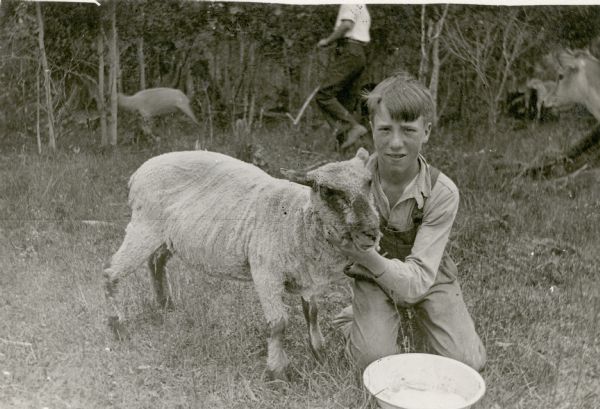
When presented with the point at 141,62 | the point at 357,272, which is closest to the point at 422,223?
the point at 357,272

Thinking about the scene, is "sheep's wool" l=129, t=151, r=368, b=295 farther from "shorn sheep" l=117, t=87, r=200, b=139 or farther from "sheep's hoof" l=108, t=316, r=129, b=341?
"shorn sheep" l=117, t=87, r=200, b=139

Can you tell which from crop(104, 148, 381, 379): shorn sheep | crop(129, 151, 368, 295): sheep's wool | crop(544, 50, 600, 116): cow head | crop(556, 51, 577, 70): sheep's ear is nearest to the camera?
crop(104, 148, 381, 379): shorn sheep

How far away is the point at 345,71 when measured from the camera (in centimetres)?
427

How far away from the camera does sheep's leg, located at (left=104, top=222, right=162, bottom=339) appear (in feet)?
11.8

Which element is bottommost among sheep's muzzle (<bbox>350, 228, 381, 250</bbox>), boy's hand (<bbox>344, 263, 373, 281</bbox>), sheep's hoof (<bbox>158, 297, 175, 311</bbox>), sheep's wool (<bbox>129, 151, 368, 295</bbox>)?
sheep's hoof (<bbox>158, 297, 175, 311</bbox>)

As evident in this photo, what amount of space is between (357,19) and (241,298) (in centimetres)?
205

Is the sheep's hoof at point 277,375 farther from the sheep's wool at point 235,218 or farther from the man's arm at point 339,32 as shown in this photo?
the man's arm at point 339,32

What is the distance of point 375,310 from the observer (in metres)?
3.38

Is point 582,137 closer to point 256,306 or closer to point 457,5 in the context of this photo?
point 457,5

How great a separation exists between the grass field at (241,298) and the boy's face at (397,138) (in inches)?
45.8

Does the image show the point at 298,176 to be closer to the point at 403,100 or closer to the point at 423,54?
the point at 403,100

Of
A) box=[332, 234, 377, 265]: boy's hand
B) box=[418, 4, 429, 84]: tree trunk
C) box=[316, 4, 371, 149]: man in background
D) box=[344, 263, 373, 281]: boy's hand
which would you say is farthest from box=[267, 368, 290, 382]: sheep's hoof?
box=[418, 4, 429, 84]: tree trunk

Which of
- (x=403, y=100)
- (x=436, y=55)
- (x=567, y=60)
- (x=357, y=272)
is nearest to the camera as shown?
(x=403, y=100)

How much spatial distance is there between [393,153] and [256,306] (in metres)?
1.54
